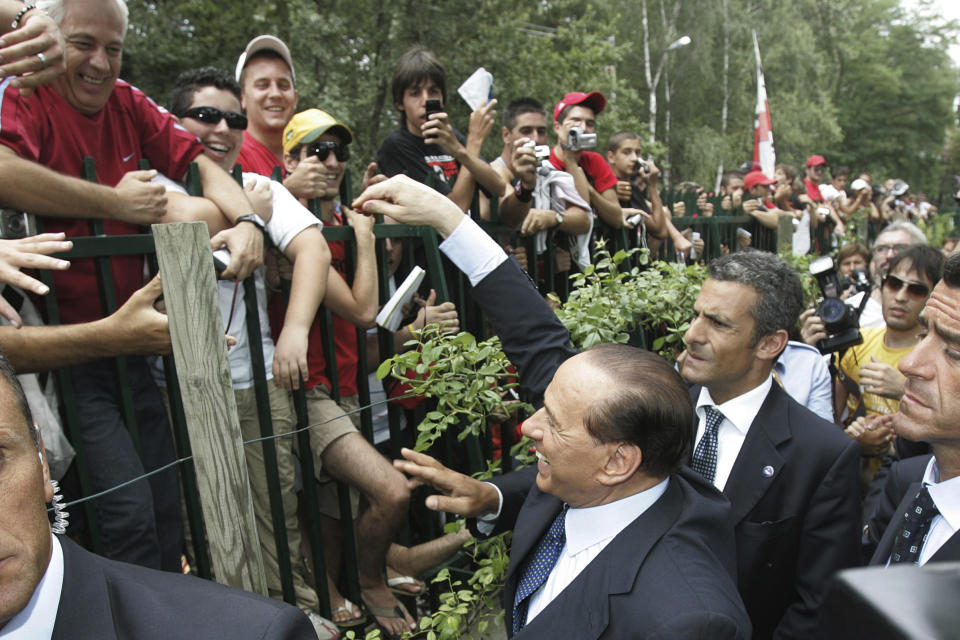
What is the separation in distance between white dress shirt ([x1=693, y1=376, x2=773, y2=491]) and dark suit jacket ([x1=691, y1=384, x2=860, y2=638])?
6 centimetres

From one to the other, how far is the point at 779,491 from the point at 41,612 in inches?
81.9

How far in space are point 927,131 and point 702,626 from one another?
55343 millimetres

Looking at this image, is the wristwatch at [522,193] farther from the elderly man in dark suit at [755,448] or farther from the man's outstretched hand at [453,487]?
the man's outstretched hand at [453,487]

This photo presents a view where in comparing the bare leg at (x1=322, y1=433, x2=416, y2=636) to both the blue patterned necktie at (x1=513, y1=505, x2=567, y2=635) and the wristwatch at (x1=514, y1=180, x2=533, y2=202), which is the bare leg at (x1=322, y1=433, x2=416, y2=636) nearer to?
the blue patterned necktie at (x1=513, y1=505, x2=567, y2=635)

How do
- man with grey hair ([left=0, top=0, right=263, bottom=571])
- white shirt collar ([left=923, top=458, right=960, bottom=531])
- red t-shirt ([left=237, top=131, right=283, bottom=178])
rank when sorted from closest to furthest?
white shirt collar ([left=923, top=458, right=960, bottom=531]), man with grey hair ([left=0, top=0, right=263, bottom=571]), red t-shirt ([left=237, top=131, right=283, bottom=178])

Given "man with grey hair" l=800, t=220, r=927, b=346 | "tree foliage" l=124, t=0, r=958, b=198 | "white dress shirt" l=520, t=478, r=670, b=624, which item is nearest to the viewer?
"white dress shirt" l=520, t=478, r=670, b=624

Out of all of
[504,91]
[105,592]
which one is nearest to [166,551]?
[105,592]

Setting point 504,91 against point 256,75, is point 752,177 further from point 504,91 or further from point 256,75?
point 504,91

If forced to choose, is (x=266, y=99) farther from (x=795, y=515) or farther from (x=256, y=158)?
(x=795, y=515)

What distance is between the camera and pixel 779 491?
238 centimetres

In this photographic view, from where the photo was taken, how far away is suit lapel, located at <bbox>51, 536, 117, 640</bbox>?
1150 millimetres

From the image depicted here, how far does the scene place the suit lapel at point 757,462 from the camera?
2.37 metres

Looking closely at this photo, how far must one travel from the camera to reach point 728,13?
91.8ft

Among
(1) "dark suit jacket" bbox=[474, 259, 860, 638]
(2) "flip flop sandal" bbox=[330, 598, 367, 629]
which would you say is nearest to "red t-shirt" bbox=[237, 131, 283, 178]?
(1) "dark suit jacket" bbox=[474, 259, 860, 638]
